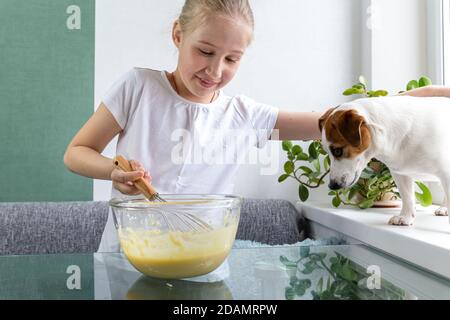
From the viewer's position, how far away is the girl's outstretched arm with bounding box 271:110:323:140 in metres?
1.04

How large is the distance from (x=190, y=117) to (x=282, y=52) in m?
0.74

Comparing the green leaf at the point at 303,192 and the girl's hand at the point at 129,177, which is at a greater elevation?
the girl's hand at the point at 129,177

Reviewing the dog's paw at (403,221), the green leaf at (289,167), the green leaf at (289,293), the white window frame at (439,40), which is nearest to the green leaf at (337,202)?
the green leaf at (289,167)

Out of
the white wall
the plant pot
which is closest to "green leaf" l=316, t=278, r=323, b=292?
A: the plant pot

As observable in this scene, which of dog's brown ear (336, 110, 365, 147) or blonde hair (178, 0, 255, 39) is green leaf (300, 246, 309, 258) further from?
blonde hair (178, 0, 255, 39)

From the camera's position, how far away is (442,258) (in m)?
0.65

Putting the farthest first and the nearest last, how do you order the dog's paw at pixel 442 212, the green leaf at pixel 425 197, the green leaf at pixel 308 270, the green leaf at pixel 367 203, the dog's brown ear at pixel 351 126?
1. the green leaf at pixel 367 203
2. the green leaf at pixel 425 197
3. the dog's paw at pixel 442 212
4. the dog's brown ear at pixel 351 126
5. the green leaf at pixel 308 270

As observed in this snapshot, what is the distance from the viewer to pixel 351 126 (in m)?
0.79

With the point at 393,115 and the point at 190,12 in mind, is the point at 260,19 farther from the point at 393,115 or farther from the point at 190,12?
the point at 393,115

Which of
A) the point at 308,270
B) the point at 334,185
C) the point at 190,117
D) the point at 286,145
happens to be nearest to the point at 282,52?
the point at 286,145

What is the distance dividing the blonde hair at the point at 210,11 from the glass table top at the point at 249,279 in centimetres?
45

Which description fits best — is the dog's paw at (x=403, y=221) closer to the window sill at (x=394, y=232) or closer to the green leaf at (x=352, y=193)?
the window sill at (x=394, y=232)

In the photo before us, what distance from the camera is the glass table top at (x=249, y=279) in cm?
48
